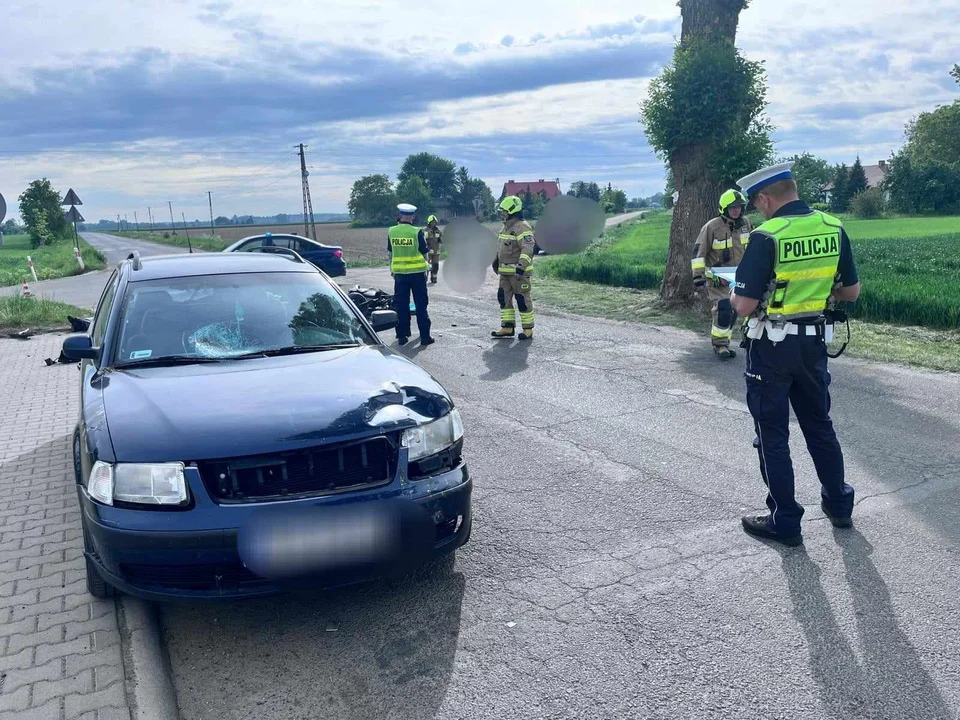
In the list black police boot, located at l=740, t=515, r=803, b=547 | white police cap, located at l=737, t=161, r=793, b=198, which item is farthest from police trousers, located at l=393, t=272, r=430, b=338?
black police boot, located at l=740, t=515, r=803, b=547

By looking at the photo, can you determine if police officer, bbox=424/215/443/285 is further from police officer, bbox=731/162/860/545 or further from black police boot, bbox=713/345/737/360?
police officer, bbox=731/162/860/545

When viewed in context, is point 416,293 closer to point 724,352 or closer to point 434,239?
point 724,352

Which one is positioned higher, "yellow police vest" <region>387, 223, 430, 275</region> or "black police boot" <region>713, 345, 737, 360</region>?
"yellow police vest" <region>387, 223, 430, 275</region>

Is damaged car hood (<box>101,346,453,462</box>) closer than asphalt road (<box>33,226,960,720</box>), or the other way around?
asphalt road (<box>33,226,960,720</box>)

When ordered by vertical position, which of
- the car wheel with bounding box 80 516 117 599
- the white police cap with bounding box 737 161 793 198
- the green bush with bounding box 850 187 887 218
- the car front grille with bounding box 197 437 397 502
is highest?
the white police cap with bounding box 737 161 793 198

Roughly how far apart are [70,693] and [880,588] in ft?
11.4

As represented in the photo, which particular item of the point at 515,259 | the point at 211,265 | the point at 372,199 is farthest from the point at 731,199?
the point at 372,199

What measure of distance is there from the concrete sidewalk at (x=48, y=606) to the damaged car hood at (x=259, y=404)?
84 cm

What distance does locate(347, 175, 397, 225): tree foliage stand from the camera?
6477 cm

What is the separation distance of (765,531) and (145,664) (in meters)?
3.06

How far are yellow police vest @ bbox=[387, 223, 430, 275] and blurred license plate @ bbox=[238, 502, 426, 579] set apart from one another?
7.99 metres

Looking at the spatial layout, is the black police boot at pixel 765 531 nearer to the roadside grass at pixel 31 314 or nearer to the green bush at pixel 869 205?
the roadside grass at pixel 31 314

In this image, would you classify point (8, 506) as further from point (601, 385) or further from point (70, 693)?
point (601, 385)

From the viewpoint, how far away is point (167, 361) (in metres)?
4.24
